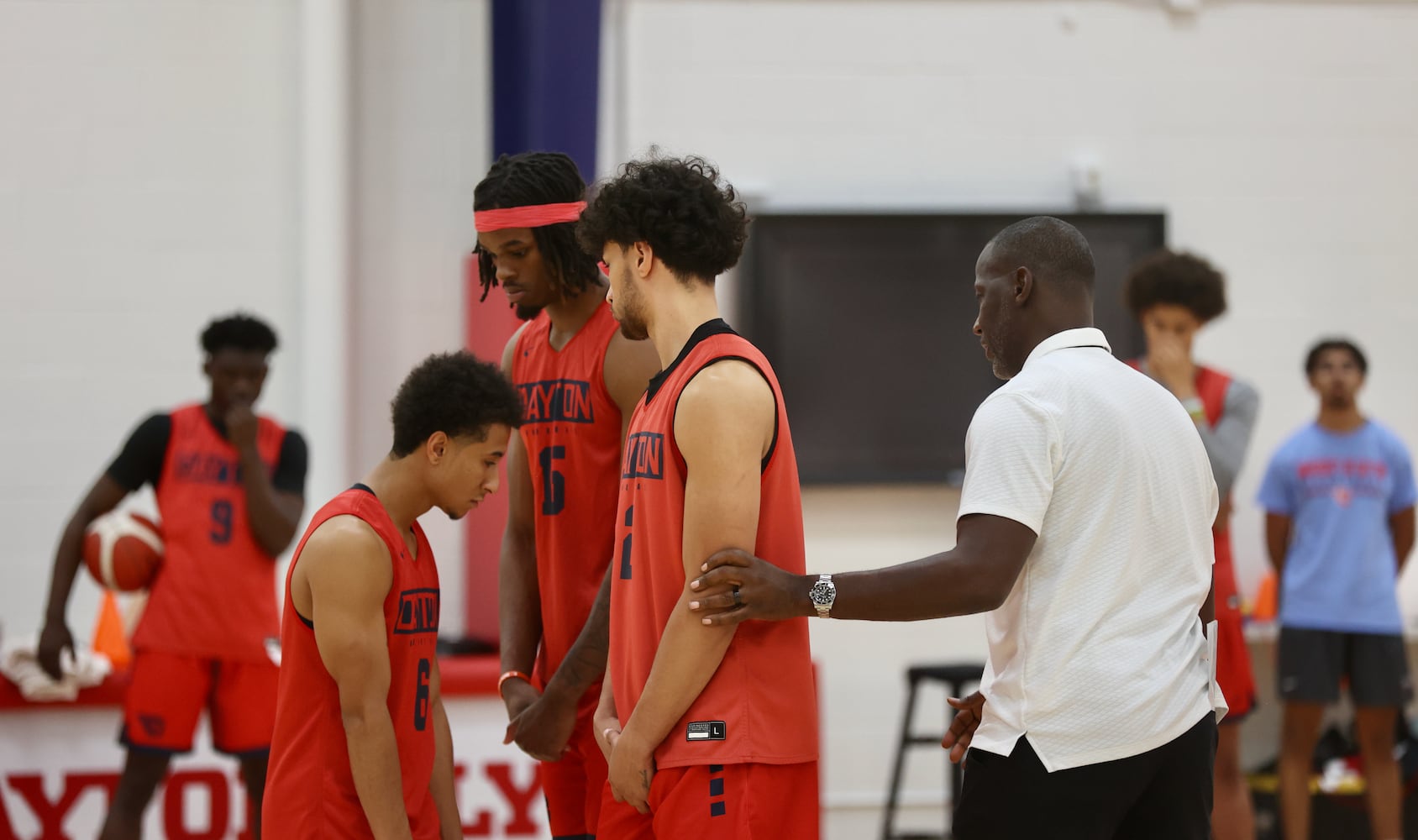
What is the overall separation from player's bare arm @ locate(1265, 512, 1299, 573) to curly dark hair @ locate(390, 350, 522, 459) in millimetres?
3787

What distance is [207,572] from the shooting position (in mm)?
4113

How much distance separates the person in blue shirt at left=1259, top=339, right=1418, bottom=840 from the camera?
4.72 m

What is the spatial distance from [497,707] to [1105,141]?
3.64 m

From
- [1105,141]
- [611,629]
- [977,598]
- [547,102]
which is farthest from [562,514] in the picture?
[1105,141]

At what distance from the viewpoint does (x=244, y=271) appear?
5672 millimetres

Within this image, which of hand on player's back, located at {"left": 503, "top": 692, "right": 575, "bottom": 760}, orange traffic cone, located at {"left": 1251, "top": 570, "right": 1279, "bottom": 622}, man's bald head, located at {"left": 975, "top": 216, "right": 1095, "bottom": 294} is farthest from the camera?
orange traffic cone, located at {"left": 1251, "top": 570, "right": 1279, "bottom": 622}

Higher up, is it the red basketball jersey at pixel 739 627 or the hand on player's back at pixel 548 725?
the red basketball jersey at pixel 739 627

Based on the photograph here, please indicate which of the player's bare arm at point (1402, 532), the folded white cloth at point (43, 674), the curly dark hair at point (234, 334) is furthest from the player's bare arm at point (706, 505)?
the player's bare arm at point (1402, 532)

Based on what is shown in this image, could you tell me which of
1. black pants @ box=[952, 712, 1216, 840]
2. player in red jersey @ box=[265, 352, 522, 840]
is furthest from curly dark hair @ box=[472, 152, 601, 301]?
black pants @ box=[952, 712, 1216, 840]

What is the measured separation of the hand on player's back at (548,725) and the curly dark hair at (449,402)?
1.62 feet

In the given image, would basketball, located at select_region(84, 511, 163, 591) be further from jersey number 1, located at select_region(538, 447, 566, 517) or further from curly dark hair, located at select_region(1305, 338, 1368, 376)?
curly dark hair, located at select_region(1305, 338, 1368, 376)

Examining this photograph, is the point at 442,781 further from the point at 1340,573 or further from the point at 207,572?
the point at 1340,573

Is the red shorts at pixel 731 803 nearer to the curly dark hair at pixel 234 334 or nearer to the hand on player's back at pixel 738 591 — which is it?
the hand on player's back at pixel 738 591

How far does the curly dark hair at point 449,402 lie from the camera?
2230 mm
